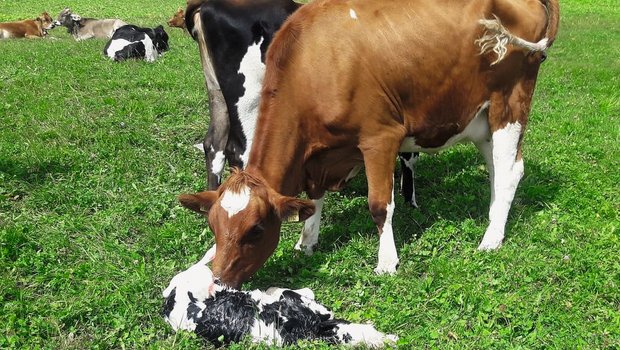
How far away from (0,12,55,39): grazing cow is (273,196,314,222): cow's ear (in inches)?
811

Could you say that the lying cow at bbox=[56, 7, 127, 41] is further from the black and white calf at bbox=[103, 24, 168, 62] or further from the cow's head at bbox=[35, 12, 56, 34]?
the black and white calf at bbox=[103, 24, 168, 62]

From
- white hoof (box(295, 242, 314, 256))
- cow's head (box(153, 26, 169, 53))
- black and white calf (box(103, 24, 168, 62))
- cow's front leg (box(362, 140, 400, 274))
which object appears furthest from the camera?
cow's head (box(153, 26, 169, 53))

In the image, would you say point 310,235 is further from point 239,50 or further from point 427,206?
point 239,50

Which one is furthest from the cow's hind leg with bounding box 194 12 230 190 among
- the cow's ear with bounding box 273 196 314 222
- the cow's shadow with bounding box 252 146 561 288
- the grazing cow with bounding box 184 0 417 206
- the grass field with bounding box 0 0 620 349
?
the cow's ear with bounding box 273 196 314 222

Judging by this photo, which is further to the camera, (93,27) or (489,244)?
(93,27)

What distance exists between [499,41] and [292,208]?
226 centimetres

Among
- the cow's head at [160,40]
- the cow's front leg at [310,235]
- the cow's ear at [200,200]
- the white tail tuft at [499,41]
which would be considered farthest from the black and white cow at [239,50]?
the cow's head at [160,40]

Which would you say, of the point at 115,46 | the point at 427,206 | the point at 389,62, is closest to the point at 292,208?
the point at 389,62

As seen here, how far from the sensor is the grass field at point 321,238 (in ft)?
14.1

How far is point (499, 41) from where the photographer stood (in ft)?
16.5

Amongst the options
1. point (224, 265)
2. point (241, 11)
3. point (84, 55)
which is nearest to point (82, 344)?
point (224, 265)

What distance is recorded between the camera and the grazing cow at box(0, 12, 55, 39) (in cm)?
2181

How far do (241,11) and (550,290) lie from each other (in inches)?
155

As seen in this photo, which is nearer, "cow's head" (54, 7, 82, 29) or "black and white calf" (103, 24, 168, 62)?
"black and white calf" (103, 24, 168, 62)
